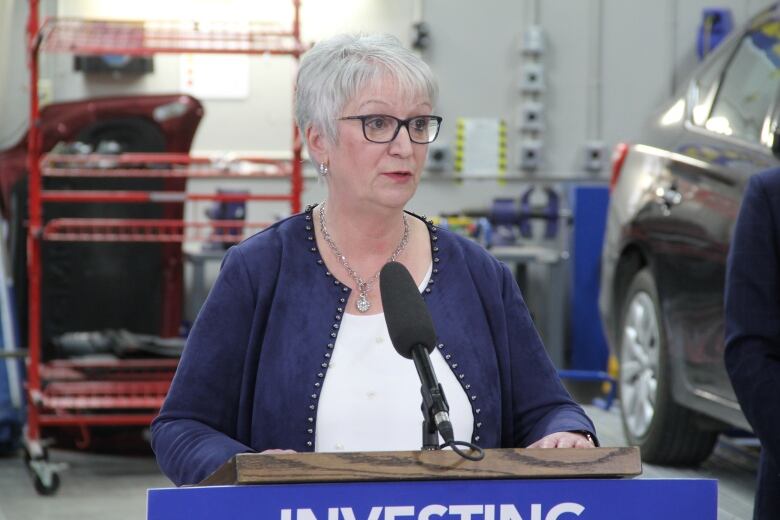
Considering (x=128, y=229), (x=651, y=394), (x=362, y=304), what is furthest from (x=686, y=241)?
(x=362, y=304)

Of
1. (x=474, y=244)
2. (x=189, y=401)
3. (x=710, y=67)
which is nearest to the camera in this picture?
(x=189, y=401)

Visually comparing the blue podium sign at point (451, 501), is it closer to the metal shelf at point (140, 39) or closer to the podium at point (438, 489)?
the podium at point (438, 489)

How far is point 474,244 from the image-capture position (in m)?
2.45

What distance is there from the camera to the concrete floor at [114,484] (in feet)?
17.1

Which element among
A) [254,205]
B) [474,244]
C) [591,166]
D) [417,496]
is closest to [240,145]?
[254,205]

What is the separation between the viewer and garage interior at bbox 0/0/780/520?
19.1ft

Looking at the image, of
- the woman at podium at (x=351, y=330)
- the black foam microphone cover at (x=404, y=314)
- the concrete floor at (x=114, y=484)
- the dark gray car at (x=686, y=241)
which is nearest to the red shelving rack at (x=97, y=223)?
the concrete floor at (x=114, y=484)

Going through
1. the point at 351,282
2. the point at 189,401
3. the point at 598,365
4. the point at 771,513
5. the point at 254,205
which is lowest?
the point at 598,365

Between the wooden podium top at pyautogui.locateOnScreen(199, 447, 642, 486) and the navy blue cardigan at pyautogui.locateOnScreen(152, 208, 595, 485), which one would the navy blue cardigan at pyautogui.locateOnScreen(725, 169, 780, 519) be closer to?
the navy blue cardigan at pyautogui.locateOnScreen(152, 208, 595, 485)

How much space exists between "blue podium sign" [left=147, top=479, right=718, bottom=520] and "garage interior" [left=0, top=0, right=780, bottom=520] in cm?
308

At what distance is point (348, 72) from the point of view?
225 centimetres

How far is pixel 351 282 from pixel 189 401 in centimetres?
32

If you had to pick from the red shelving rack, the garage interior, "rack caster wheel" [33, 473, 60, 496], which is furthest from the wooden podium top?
the red shelving rack

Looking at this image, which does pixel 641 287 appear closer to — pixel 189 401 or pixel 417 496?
pixel 189 401
